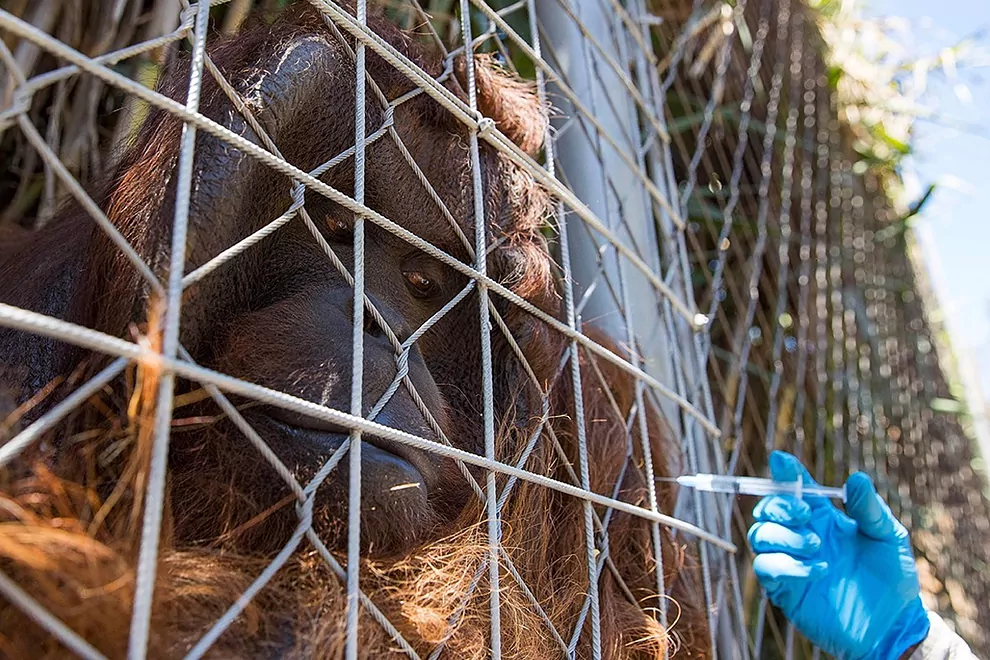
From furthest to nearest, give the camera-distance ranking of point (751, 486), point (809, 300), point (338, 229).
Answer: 1. point (809, 300)
2. point (751, 486)
3. point (338, 229)

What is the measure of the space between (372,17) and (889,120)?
2860 mm

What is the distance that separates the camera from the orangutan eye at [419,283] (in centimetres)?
98

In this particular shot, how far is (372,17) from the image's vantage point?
1008 millimetres

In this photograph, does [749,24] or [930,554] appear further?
[749,24]

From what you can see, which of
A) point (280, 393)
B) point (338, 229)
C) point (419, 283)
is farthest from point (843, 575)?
point (280, 393)

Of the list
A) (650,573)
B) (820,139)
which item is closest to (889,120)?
(820,139)

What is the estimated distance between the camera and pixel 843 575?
1261 millimetres

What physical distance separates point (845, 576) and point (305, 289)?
A: 35.0 inches

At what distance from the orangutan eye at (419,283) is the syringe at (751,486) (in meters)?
0.43

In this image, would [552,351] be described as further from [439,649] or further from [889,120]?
[889,120]

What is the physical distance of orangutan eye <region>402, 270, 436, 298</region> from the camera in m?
0.98

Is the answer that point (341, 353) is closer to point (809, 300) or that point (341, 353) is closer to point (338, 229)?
point (338, 229)

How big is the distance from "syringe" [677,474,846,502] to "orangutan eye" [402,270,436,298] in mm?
431

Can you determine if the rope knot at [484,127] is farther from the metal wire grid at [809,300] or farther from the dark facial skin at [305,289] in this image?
the metal wire grid at [809,300]
